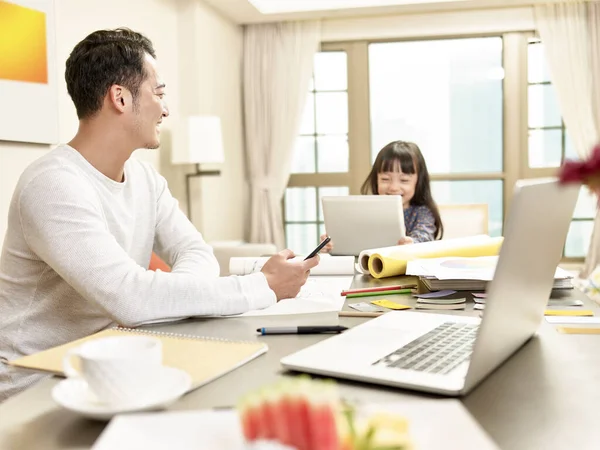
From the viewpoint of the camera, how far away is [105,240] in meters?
1.24

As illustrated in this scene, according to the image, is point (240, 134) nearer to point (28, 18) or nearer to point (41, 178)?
point (28, 18)

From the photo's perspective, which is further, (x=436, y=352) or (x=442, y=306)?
(x=442, y=306)

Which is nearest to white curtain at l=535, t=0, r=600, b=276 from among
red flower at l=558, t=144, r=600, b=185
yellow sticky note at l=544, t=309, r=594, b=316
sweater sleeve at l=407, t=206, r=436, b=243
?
sweater sleeve at l=407, t=206, r=436, b=243

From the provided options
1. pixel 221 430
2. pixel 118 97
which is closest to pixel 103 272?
pixel 118 97

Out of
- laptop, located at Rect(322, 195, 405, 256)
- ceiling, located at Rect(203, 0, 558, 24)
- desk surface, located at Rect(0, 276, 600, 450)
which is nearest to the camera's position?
desk surface, located at Rect(0, 276, 600, 450)

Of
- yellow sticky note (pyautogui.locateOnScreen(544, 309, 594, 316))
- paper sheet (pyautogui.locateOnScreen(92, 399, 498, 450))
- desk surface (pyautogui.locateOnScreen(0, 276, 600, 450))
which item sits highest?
paper sheet (pyautogui.locateOnScreen(92, 399, 498, 450))

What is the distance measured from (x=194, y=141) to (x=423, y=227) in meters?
1.85

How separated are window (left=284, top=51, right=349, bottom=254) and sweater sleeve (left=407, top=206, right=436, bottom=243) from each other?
99.5 inches

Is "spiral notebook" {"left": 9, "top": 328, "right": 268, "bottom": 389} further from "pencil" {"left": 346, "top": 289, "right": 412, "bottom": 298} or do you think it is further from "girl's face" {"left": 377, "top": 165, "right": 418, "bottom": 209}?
"girl's face" {"left": 377, "top": 165, "right": 418, "bottom": 209}

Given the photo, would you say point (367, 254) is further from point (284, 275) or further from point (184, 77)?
point (184, 77)

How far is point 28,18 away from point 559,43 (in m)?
3.93

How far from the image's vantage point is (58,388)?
2.28ft

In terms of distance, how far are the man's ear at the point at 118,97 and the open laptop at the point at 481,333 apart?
940 millimetres

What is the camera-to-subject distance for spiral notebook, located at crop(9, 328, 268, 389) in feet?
2.71
